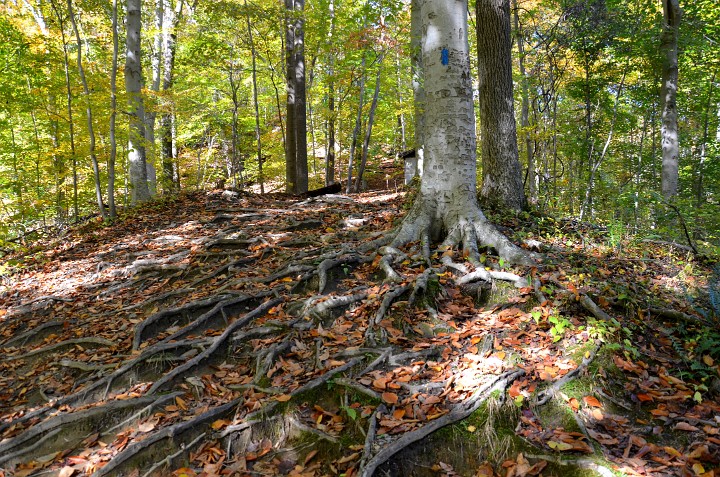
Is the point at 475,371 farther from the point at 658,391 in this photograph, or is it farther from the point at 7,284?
the point at 7,284

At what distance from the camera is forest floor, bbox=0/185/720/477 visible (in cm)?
263

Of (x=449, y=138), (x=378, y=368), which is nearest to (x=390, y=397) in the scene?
(x=378, y=368)

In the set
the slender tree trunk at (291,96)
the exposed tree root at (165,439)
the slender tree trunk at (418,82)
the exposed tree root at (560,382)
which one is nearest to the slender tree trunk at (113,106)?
the slender tree trunk at (291,96)

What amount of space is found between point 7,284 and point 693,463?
9.17m

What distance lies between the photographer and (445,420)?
2.71 metres

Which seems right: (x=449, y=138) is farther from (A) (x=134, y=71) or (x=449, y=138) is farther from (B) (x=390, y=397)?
(A) (x=134, y=71)

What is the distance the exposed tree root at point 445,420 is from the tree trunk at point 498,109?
13.1ft

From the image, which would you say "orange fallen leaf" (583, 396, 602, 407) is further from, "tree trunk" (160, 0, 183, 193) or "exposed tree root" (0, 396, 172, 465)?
"tree trunk" (160, 0, 183, 193)

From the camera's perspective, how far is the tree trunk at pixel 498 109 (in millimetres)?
6414

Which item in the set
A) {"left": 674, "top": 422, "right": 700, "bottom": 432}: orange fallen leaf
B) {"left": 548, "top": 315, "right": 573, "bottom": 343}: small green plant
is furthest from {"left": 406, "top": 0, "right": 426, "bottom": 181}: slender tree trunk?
{"left": 674, "top": 422, "right": 700, "bottom": 432}: orange fallen leaf

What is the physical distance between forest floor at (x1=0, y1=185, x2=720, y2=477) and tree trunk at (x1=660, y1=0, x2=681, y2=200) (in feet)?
20.5

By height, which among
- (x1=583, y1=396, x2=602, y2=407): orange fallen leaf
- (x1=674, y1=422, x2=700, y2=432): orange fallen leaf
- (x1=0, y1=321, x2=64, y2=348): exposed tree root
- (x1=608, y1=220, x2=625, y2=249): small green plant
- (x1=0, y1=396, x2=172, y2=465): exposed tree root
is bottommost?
(x1=0, y1=396, x2=172, y2=465): exposed tree root

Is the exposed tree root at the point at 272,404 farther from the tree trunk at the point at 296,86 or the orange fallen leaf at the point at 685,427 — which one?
the tree trunk at the point at 296,86

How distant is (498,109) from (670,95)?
671cm
